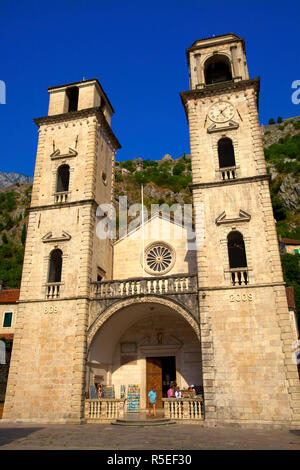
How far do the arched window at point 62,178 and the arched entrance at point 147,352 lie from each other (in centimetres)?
757

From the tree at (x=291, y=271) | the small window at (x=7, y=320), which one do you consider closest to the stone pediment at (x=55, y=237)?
the small window at (x=7, y=320)

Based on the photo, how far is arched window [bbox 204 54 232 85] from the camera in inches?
822

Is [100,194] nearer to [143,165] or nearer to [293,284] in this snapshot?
[293,284]

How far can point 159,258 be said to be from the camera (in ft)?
68.2

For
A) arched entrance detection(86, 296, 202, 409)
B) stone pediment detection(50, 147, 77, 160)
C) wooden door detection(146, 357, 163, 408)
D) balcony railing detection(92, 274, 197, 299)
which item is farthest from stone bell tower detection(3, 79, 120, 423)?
wooden door detection(146, 357, 163, 408)

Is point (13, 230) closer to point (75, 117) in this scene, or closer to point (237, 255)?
point (75, 117)

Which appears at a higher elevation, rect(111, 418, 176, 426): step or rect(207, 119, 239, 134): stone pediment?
rect(207, 119, 239, 134): stone pediment

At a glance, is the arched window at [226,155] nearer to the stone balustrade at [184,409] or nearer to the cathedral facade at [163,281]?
the cathedral facade at [163,281]

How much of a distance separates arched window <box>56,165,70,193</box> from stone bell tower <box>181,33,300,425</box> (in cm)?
700

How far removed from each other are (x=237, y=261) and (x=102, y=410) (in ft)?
32.2

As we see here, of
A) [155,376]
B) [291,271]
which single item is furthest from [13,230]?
[155,376]

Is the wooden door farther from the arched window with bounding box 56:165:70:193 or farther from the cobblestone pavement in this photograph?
the arched window with bounding box 56:165:70:193

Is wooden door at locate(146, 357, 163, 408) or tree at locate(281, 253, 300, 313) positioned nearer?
wooden door at locate(146, 357, 163, 408)

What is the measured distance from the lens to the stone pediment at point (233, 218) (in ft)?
52.4
